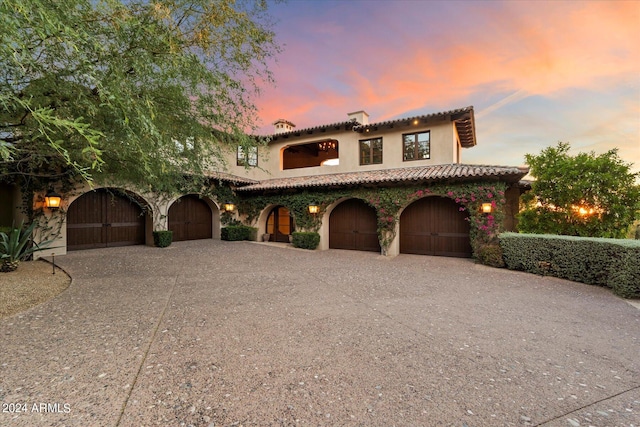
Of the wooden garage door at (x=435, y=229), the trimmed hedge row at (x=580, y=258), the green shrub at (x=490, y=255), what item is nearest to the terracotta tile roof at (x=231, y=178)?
the wooden garage door at (x=435, y=229)

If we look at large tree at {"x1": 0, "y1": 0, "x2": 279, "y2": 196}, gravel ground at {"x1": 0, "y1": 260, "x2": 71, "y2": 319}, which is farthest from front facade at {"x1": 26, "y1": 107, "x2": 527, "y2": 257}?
gravel ground at {"x1": 0, "y1": 260, "x2": 71, "y2": 319}

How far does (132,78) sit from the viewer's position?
169 inches

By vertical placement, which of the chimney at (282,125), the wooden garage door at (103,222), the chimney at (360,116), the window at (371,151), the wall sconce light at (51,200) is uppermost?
the chimney at (282,125)

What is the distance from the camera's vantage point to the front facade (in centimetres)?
977

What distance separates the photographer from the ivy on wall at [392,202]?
927 centimetres

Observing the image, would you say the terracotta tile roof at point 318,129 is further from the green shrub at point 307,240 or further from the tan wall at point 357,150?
the green shrub at point 307,240

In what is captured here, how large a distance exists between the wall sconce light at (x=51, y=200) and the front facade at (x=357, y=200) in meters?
0.58

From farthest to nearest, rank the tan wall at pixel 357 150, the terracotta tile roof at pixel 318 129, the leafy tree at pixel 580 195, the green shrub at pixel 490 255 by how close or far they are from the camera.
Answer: the terracotta tile roof at pixel 318 129, the tan wall at pixel 357 150, the leafy tree at pixel 580 195, the green shrub at pixel 490 255

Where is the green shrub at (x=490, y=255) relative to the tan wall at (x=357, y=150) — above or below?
below

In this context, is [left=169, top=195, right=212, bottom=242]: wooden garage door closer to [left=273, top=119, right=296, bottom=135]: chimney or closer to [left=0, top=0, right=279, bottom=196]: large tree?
[left=273, top=119, right=296, bottom=135]: chimney

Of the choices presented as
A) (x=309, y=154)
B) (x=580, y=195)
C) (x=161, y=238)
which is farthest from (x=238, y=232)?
(x=580, y=195)

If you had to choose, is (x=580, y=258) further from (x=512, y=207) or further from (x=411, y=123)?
(x=411, y=123)

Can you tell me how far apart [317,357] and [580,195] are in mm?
12310

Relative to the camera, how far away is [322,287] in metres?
6.02
